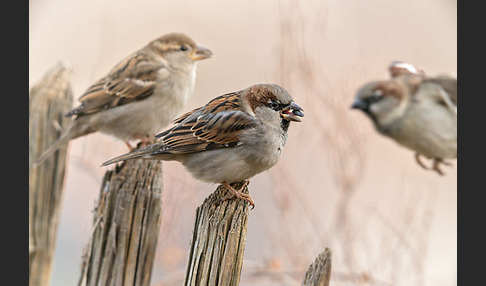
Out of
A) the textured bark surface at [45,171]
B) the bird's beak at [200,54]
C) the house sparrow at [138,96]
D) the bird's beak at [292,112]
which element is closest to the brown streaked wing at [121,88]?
the house sparrow at [138,96]

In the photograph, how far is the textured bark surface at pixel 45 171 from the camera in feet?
10.2

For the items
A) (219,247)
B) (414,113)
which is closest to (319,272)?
(219,247)

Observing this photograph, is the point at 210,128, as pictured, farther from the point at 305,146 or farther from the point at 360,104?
the point at 305,146

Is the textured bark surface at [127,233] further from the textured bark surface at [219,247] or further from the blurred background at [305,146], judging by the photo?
the blurred background at [305,146]

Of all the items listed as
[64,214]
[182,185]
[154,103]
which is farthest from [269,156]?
[64,214]

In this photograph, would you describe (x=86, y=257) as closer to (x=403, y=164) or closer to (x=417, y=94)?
(x=417, y=94)

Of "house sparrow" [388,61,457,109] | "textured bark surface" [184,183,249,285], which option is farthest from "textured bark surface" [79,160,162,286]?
"house sparrow" [388,61,457,109]

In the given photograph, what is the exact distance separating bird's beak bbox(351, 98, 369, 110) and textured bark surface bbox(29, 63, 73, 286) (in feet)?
5.28

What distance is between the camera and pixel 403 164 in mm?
4273

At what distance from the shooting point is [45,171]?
3164 millimetres

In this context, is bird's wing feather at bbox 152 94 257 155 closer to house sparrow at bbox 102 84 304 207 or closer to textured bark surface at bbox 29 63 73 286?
house sparrow at bbox 102 84 304 207

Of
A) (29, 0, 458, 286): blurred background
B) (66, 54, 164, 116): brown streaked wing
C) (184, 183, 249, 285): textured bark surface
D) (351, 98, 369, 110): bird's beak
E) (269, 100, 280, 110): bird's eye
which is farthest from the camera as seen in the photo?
(66, 54, 164, 116): brown streaked wing

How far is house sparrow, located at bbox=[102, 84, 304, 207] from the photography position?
2717 millimetres

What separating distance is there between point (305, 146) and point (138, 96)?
120 centimetres
